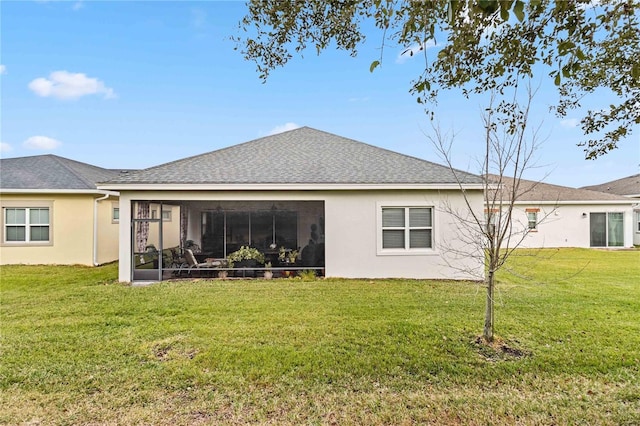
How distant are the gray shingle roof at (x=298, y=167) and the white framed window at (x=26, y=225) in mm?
5513

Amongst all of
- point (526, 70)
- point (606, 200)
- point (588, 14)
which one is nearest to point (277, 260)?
point (526, 70)

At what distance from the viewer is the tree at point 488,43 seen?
3586mm

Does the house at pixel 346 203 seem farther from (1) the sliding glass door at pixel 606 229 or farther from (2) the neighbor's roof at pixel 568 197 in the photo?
(1) the sliding glass door at pixel 606 229

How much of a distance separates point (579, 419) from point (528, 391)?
54 cm

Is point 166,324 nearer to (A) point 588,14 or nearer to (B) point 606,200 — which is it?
(A) point 588,14

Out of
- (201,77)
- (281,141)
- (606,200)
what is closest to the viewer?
(281,141)

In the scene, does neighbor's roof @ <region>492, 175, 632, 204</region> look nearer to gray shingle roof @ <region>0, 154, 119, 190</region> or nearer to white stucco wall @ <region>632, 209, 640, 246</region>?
white stucco wall @ <region>632, 209, 640, 246</region>

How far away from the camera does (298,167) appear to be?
1113 cm

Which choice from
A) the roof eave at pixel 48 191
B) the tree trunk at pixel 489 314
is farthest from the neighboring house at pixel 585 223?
the roof eave at pixel 48 191

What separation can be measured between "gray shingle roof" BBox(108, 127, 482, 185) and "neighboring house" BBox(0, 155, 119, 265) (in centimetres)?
432

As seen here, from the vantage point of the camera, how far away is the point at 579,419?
318 centimetres

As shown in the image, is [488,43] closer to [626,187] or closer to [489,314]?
[489,314]

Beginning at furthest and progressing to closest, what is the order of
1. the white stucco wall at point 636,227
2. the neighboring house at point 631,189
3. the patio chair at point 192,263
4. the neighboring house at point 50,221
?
the neighboring house at point 631,189 → the white stucco wall at point 636,227 → the neighboring house at point 50,221 → the patio chair at point 192,263

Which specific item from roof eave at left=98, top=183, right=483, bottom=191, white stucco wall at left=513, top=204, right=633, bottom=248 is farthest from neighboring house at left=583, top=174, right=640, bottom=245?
roof eave at left=98, top=183, right=483, bottom=191
